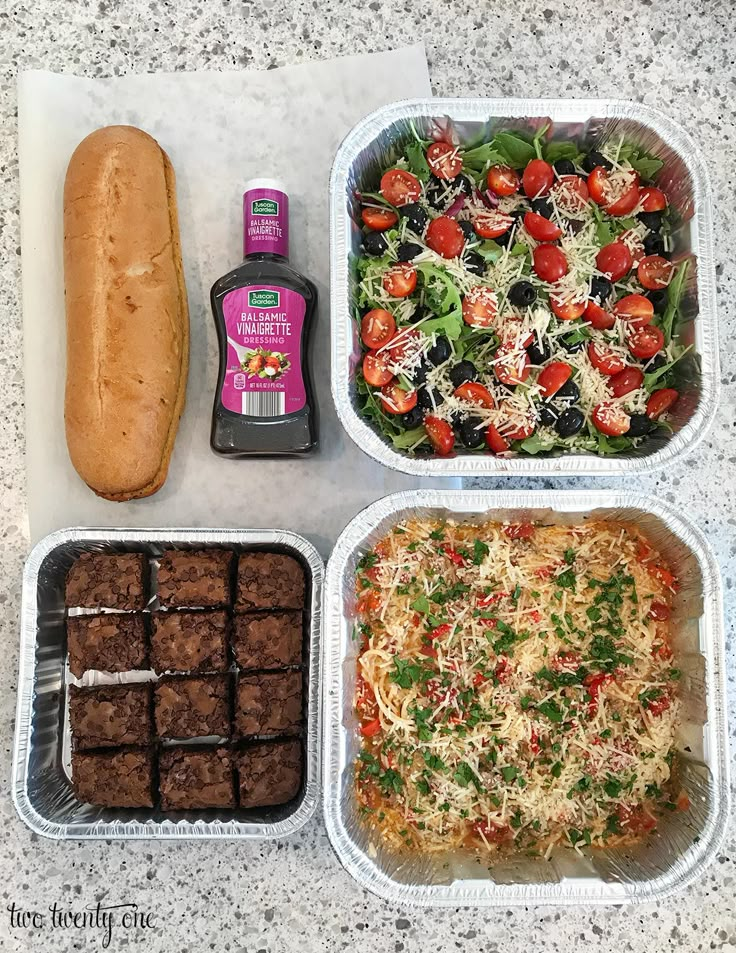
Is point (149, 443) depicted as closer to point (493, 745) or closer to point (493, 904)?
point (493, 745)

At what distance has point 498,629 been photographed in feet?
5.55

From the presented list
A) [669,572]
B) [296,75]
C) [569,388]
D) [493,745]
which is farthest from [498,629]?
[296,75]

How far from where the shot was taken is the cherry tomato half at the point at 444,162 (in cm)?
172

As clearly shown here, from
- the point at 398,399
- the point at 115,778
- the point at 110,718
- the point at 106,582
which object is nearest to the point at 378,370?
the point at 398,399

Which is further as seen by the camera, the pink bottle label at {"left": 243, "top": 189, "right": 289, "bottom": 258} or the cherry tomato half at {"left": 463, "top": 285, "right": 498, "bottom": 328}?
the pink bottle label at {"left": 243, "top": 189, "right": 289, "bottom": 258}

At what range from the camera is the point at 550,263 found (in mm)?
1661

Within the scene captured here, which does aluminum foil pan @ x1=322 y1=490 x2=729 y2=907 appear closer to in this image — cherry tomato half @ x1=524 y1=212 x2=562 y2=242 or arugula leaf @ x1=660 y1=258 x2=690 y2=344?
arugula leaf @ x1=660 y1=258 x2=690 y2=344

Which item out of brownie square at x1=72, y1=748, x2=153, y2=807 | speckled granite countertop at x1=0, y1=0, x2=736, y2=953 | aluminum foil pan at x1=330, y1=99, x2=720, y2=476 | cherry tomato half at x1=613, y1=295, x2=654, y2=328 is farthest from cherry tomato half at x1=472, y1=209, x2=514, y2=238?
brownie square at x1=72, y1=748, x2=153, y2=807

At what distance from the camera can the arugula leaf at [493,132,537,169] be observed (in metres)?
1.73

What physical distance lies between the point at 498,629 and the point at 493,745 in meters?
0.26

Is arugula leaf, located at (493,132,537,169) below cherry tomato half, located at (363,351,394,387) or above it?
above

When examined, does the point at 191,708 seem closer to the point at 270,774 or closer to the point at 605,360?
the point at 270,774

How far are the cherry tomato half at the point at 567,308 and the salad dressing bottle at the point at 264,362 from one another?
0.63 m

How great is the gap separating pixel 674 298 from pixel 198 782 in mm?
1598
